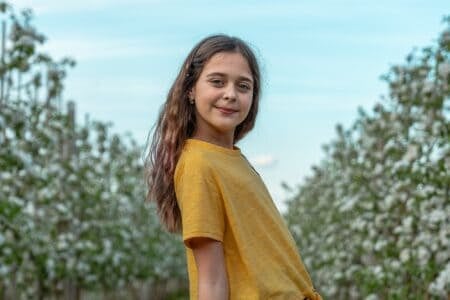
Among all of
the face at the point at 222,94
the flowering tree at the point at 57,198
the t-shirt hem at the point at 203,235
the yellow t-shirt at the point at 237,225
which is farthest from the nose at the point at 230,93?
the flowering tree at the point at 57,198

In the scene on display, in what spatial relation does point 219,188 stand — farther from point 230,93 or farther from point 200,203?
point 230,93

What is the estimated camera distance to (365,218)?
876 centimetres

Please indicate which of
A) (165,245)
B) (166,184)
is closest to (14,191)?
(166,184)

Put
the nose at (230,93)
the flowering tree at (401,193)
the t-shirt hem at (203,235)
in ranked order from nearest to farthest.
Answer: the t-shirt hem at (203,235) < the nose at (230,93) < the flowering tree at (401,193)

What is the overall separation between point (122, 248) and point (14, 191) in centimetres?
595

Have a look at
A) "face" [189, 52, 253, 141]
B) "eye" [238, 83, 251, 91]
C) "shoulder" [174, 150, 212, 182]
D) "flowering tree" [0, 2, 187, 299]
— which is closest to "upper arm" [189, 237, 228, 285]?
"shoulder" [174, 150, 212, 182]

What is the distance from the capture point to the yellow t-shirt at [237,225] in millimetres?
2119

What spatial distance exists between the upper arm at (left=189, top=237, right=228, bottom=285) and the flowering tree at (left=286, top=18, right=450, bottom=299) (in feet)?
14.3

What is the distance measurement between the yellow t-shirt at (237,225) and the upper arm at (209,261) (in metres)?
0.02

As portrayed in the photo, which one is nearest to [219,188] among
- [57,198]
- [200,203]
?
[200,203]

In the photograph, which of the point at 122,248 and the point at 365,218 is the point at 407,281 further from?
the point at 122,248

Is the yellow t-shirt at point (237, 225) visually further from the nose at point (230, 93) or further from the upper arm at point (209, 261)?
the nose at point (230, 93)

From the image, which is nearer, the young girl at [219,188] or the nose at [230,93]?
the young girl at [219,188]

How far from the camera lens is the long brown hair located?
230cm
